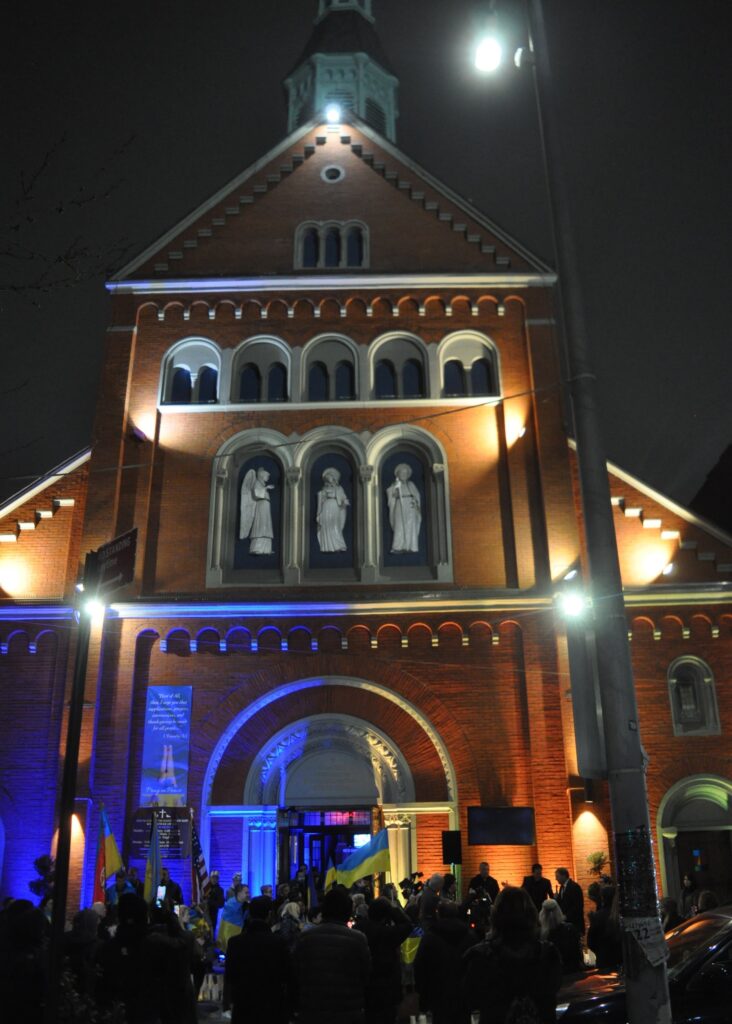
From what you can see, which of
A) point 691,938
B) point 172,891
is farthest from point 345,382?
point 691,938

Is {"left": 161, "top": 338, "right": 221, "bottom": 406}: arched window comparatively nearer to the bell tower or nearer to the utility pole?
the bell tower

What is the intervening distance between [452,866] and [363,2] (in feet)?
98.7

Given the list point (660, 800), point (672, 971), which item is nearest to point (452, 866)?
point (660, 800)

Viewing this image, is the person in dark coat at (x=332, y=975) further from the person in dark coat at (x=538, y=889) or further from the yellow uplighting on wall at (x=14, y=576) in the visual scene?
the yellow uplighting on wall at (x=14, y=576)

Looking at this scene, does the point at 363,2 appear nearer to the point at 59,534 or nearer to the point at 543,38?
the point at 59,534

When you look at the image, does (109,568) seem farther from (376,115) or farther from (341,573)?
(376,115)

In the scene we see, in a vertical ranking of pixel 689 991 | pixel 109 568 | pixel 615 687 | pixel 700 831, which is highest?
pixel 109 568

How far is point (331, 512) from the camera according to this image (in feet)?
65.3

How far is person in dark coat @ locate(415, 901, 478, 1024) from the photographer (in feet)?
23.5

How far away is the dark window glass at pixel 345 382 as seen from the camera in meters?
21.1

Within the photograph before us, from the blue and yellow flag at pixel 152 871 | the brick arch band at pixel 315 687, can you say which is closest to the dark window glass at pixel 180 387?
the brick arch band at pixel 315 687

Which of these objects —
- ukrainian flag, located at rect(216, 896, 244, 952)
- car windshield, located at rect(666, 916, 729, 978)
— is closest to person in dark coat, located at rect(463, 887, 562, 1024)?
car windshield, located at rect(666, 916, 729, 978)

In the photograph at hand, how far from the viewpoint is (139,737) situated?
58.8ft

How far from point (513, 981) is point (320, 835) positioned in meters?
13.6
